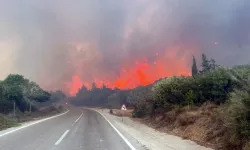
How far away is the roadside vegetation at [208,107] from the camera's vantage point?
10.6 metres

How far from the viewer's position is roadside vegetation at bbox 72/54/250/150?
418 inches

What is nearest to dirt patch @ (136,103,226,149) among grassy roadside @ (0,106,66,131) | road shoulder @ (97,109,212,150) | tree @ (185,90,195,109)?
road shoulder @ (97,109,212,150)

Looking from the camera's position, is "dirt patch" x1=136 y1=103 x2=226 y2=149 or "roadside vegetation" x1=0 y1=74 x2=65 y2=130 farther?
"roadside vegetation" x1=0 y1=74 x2=65 y2=130

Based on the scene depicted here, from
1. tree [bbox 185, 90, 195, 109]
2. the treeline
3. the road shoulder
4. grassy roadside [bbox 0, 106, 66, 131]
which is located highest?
the treeline

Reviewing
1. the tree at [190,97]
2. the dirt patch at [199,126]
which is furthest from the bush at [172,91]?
the dirt patch at [199,126]

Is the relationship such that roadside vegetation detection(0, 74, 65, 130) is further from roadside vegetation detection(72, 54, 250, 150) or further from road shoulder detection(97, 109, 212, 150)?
road shoulder detection(97, 109, 212, 150)

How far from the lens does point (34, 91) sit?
66.2 m

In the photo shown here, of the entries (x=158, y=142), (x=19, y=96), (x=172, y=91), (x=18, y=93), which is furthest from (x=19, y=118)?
(x=158, y=142)

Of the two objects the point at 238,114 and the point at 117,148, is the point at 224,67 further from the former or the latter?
the point at 117,148

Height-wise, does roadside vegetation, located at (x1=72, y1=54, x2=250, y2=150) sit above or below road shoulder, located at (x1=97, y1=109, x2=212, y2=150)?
above

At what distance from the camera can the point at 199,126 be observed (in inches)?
626

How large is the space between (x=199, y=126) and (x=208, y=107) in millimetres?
3429

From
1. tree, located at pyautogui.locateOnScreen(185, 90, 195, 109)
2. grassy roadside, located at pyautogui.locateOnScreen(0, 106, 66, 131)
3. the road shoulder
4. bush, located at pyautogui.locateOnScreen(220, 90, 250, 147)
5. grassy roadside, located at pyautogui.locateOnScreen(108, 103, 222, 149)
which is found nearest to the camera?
bush, located at pyautogui.locateOnScreen(220, 90, 250, 147)

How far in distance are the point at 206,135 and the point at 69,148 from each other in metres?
7.20
